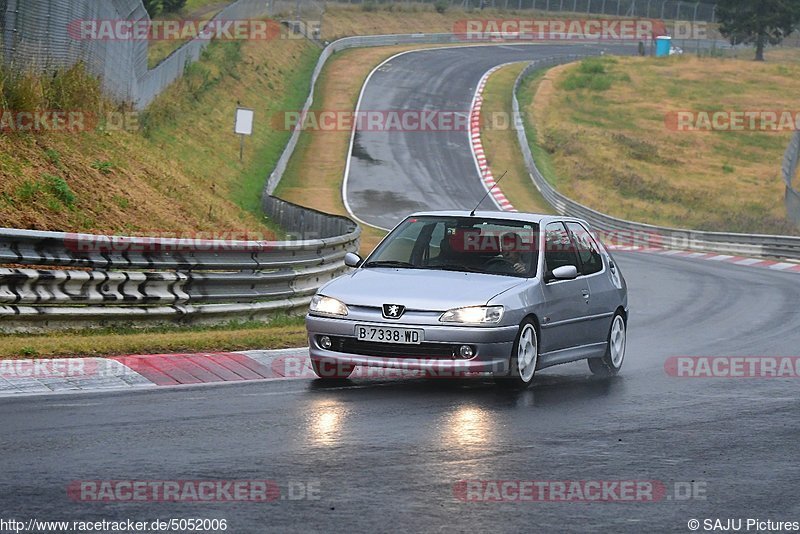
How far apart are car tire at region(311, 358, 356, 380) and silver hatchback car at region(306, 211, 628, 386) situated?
0.5 inches

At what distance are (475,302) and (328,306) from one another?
122 centimetres

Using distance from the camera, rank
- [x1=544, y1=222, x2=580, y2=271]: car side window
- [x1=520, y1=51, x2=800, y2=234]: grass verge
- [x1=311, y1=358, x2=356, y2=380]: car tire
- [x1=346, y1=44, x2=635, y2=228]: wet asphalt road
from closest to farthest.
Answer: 1. [x1=311, y1=358, x2=356, y2=380]: car tire
2. [x1=544, y1=222, x2=580, y2=271]: car side window
3. [x1=346, y1=44, x2=635, y2=228]: wet asphalt road
4. [x1=520, y1=51, x2=800, y2=234]: grass verge

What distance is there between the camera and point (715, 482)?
7277mm

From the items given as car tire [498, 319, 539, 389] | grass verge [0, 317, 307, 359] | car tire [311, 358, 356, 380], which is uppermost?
car tire [498, 319, 539, 389]

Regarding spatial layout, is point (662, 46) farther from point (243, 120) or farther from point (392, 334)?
point (392, 334)

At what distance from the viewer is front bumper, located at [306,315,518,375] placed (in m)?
10.1

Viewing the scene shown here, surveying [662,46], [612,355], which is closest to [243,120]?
[612,355]

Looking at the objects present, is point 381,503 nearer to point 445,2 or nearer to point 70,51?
point 70,51

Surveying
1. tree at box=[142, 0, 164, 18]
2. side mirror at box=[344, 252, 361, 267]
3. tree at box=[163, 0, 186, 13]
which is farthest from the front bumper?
tree at box=[163, 0, 186, 13]

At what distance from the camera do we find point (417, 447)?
26.0 feet

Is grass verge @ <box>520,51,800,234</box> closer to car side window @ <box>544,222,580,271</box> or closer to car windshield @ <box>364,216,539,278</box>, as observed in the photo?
car side window @ <box>544,222,580,271</box>

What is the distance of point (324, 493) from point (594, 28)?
10205cm

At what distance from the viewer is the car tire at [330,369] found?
1062 centimetres

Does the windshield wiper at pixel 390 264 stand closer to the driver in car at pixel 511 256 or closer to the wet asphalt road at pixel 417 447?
the driver in car at pixel 511 256
